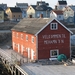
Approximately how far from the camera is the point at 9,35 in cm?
5878

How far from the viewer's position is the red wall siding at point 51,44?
33.9m

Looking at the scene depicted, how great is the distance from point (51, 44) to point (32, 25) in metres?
4.81

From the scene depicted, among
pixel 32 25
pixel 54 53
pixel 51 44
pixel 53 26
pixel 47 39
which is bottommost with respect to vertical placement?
pixel 54 53

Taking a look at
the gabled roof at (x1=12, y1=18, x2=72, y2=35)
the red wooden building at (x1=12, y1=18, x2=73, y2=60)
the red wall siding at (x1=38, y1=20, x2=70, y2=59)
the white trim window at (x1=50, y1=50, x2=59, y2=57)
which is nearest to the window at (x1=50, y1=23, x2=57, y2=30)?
the red wooden building at (x1=12, y1=18, x2=73, y2=60)

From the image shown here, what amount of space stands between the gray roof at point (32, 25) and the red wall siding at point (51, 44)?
1032mm

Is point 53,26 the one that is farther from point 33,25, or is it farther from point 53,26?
point 33,25

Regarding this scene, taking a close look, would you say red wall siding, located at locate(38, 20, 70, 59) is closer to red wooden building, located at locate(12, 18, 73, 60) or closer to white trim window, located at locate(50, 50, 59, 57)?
red wooden building, located at locate(12, 18, 73, 60)

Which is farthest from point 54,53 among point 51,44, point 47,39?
point 47,39

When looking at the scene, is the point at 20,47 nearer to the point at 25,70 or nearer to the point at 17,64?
the point at 17,64

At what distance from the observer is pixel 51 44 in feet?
113

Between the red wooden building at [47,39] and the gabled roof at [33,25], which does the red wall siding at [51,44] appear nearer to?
the red wooden building at [47,39]

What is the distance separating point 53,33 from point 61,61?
4218 mm

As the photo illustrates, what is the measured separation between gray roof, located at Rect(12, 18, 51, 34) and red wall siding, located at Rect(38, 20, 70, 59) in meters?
1.03

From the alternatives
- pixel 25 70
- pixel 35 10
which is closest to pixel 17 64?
pixel 25 70
